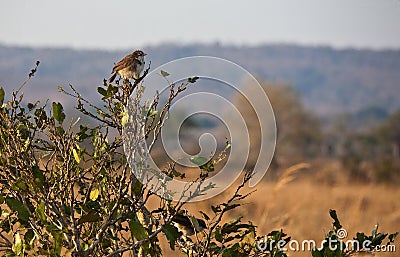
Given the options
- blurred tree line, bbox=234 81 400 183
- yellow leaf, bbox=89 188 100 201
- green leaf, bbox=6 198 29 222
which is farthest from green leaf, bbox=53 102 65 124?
blurred tree line, bbox=234 81 400 183

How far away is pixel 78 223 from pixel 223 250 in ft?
1.83

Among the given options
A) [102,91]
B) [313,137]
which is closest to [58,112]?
[102,91]

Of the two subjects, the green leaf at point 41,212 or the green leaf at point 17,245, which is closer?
Answer: the green leaf at point 41,212

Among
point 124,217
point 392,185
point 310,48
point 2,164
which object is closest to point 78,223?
point 124,217

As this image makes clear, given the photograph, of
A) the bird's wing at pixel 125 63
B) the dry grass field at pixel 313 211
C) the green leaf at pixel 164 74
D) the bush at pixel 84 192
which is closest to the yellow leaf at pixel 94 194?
the bush at pixel 84 192

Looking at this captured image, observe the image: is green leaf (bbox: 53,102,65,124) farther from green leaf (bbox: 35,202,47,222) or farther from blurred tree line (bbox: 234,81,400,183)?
blurred tree line (bbox: 234,81,400,183)

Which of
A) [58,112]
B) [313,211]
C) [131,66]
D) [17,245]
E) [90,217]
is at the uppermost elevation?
[131,66]

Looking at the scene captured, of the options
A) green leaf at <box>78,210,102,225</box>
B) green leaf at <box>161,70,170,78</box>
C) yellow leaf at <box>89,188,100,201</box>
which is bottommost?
green leaf at <box>78,210,102,225</box>

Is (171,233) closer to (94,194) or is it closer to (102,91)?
(94,194)

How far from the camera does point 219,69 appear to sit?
3.79m

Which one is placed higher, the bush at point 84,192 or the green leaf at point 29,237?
the bush at point 84,192

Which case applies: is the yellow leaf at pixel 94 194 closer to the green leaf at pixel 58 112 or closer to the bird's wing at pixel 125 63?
the green leaf at pixel 58 112

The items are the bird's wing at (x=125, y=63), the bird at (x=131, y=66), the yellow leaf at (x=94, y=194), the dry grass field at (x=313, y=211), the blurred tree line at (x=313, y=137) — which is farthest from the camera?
the blurred tree line at (x=313, y=137)

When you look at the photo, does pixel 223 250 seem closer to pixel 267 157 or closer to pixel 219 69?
pixel 267 157
